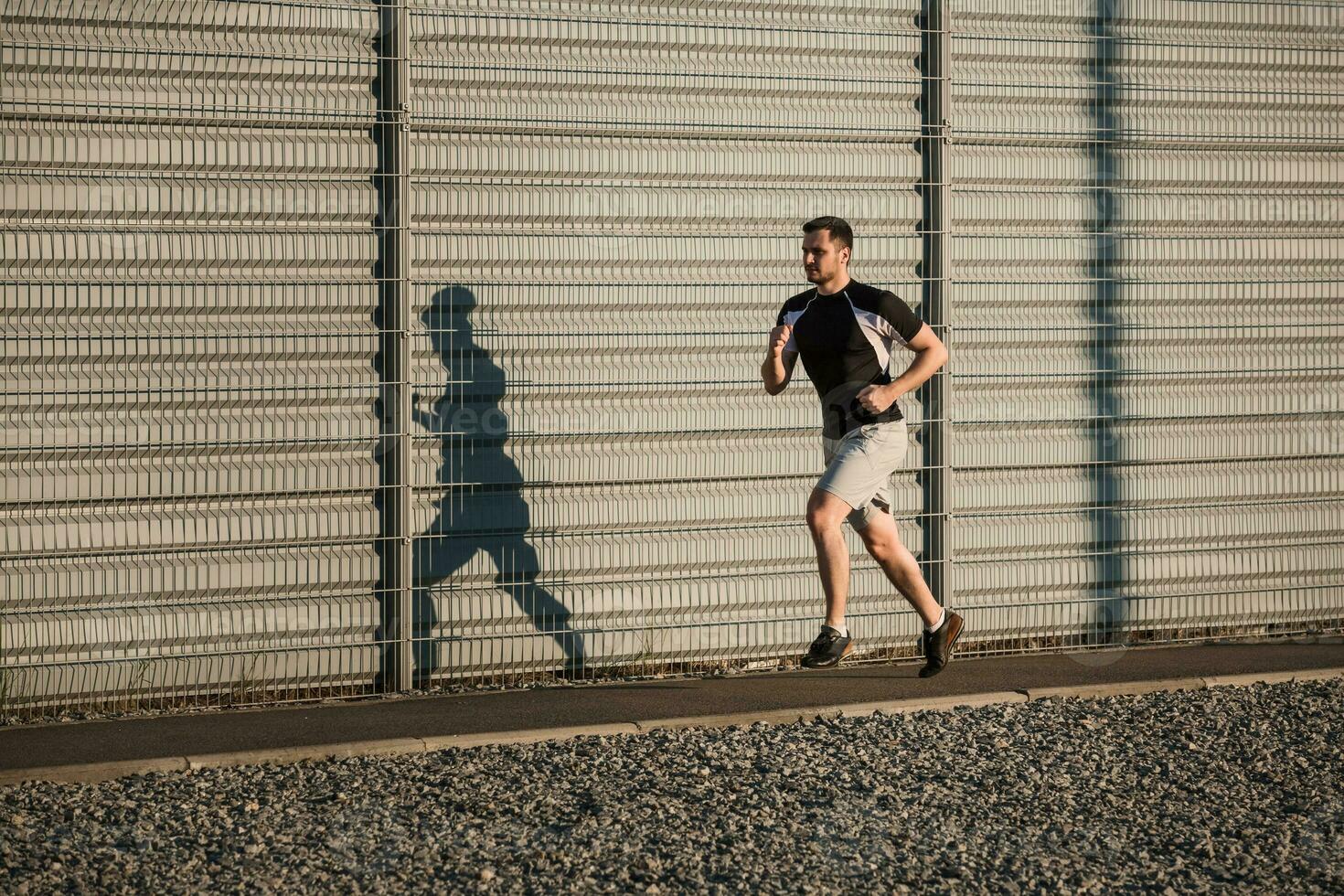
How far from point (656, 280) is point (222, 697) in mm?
2761

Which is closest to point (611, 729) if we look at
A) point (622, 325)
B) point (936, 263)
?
point (622, 325)

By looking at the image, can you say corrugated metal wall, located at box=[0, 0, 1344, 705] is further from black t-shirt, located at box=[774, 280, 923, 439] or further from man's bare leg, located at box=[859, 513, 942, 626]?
man's bare leg, located at box=[859, 513, 942, 626]

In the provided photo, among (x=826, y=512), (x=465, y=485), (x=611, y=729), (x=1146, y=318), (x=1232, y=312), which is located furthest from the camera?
(x=1232, y=312)

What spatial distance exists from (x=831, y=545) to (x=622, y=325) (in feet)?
5.12

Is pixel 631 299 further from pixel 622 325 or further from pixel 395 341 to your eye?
pixel 395 341

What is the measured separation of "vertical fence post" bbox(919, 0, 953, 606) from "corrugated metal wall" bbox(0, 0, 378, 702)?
9.02 ft

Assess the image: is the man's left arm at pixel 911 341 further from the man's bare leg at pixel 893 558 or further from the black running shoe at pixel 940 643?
the black running shoe at pixel 940 643

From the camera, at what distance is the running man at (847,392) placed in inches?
291

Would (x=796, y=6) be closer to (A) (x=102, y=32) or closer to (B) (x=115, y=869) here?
(A) (x=102, y=32)

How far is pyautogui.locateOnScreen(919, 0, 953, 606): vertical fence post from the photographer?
852 cm

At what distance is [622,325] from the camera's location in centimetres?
814

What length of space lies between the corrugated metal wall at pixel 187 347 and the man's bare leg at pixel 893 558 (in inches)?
89.2

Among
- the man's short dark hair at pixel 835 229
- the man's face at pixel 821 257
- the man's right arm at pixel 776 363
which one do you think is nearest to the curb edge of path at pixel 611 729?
the man's right arm at pixel 776 363

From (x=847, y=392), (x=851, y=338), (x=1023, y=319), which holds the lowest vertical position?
(x=847, y=392)
